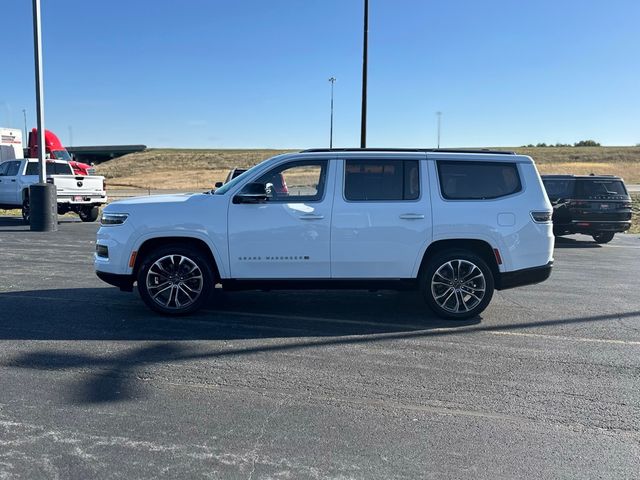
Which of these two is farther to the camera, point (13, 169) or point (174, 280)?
point (13, 169)

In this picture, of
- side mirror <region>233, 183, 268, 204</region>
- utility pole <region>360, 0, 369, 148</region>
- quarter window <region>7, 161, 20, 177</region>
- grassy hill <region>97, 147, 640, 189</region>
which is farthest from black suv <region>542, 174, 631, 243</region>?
grassy hill <region>97, 147, 640, 189</region>

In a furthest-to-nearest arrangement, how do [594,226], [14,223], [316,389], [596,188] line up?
1. [14,223]
2. [596,188]
3. [594,226]
4. [316,389]

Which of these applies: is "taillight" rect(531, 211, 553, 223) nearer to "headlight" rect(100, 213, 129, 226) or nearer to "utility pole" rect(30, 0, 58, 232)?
A: "headlight" rect(100, 213, 129, 226)

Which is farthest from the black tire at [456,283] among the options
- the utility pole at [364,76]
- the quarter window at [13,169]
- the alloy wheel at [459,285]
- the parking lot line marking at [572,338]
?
the quarter window at [13,169]

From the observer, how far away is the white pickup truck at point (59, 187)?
1756cm

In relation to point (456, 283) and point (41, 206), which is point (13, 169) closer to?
point (41, 206)

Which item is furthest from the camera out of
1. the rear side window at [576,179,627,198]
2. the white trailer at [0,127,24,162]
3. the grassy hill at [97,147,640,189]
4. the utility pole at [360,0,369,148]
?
the grassy hill at [97,147,640,189]

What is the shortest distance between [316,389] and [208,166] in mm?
68169

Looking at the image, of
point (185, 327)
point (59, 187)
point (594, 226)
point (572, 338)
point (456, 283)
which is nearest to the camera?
point (572, 338)

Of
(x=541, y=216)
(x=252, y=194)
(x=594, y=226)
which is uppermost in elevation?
(x=252, y=194)

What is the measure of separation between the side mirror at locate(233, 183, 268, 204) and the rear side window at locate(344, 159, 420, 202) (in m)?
0.93

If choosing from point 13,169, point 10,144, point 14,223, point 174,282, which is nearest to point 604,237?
point 174,282

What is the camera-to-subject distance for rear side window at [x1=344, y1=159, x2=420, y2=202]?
21.8 feet

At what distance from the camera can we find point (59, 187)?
17.4 m
